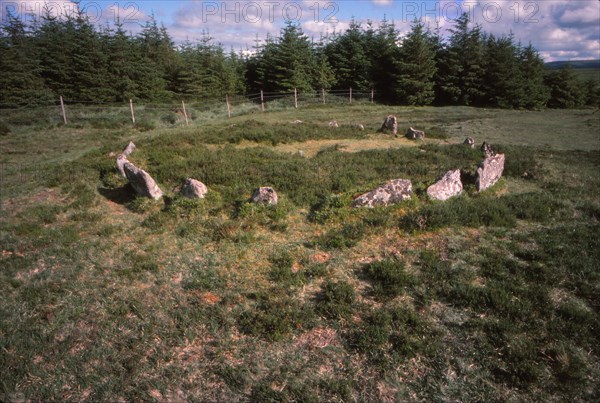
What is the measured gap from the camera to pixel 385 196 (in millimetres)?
8312

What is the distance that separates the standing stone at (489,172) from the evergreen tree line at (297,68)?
95.0ft

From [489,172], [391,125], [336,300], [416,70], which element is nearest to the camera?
[336,300]

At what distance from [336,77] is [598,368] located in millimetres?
41337

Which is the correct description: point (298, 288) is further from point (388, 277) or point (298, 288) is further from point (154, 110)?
point (154, 110)

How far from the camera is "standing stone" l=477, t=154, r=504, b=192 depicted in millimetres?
9250

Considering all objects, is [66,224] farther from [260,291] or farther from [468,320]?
[468,320]

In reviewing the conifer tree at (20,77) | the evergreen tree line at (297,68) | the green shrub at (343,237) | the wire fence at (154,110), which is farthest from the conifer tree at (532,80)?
the conifer tree at (20,77)

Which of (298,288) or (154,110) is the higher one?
(154,110)

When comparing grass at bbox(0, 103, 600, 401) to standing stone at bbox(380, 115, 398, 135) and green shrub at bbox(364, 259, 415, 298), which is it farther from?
standing stone at bbox(380, 115, 398, 135)

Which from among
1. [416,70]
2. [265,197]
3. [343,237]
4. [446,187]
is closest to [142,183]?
[265,197]

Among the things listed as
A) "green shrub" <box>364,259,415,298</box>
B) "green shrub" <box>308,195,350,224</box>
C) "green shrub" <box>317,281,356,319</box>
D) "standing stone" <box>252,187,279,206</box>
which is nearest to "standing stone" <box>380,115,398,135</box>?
"green shrub" <box>308,195,350,224</box>

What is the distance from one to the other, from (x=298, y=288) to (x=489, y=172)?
6.93 m

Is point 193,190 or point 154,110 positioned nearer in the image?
point 193,190

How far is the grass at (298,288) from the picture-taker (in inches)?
160
